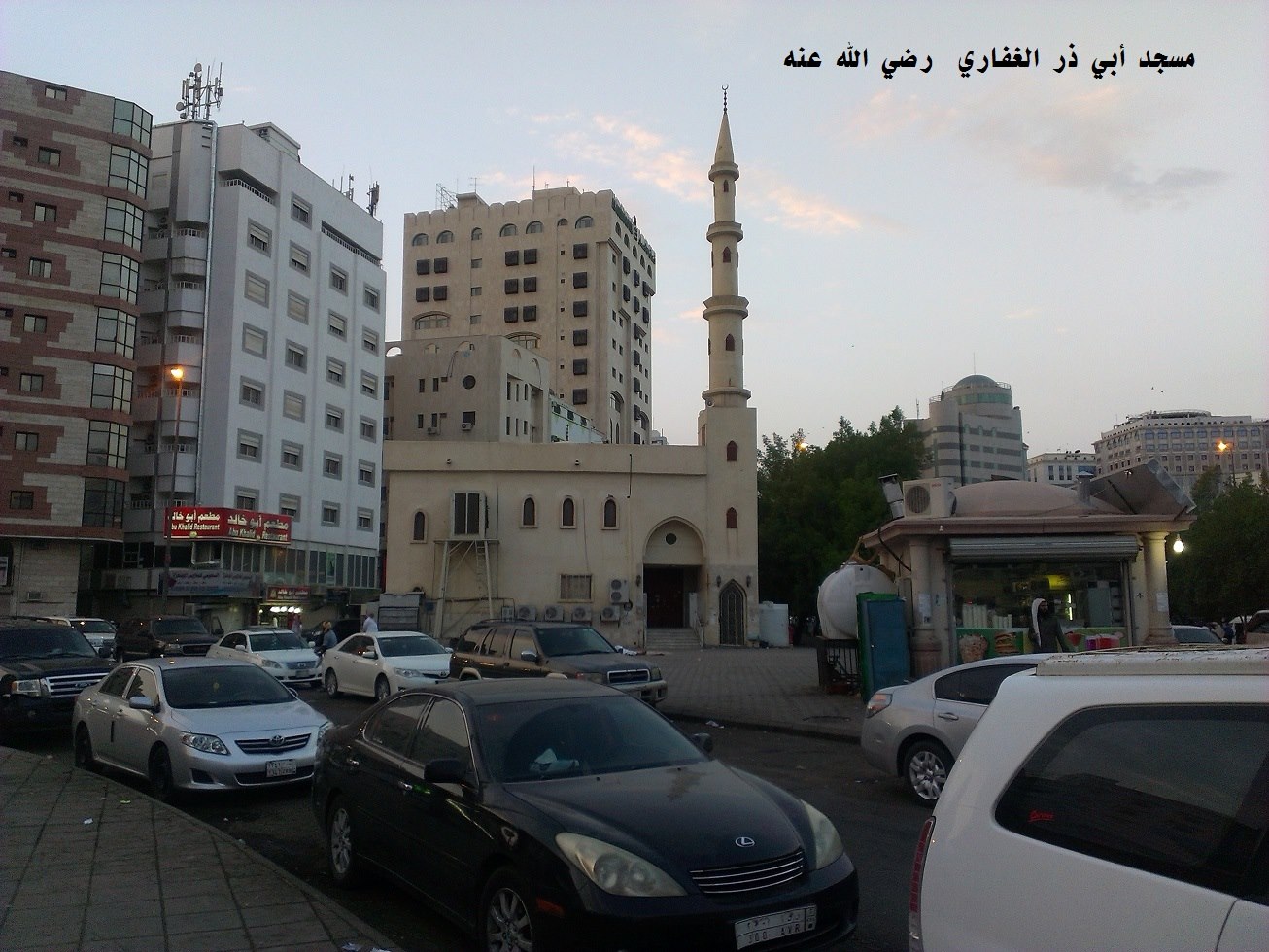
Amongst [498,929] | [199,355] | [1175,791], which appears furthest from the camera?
[199,355]

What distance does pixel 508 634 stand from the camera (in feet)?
55.7

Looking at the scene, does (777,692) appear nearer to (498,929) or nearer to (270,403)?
(498,929)

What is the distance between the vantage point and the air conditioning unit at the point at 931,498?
17875 millimetres

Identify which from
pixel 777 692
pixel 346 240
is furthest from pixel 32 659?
pixel 346 240

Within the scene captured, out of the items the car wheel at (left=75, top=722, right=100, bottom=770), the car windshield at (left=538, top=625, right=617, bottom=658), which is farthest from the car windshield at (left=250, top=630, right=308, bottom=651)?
the car wheel at (left=75, top=722, right=100, bottom=770)

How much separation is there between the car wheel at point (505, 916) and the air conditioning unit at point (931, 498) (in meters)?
14.2

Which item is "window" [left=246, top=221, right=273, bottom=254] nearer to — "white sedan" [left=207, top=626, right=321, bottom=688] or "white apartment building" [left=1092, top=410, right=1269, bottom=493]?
"white sedan" [left=207, top=626, right=321, bottom=688]

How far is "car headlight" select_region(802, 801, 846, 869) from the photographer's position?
16.4ft

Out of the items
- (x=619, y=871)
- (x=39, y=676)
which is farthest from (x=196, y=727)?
(x=619, y=871)

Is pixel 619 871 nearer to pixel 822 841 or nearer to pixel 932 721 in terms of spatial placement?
pixel 822 841

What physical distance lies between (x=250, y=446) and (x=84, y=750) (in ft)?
138

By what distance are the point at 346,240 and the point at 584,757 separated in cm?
6187

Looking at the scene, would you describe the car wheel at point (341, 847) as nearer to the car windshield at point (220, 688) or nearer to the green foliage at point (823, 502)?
the car windshield at point (220, 688)

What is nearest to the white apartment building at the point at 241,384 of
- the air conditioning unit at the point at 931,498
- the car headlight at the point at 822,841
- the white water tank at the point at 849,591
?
the white water tank at the point at 849,591
